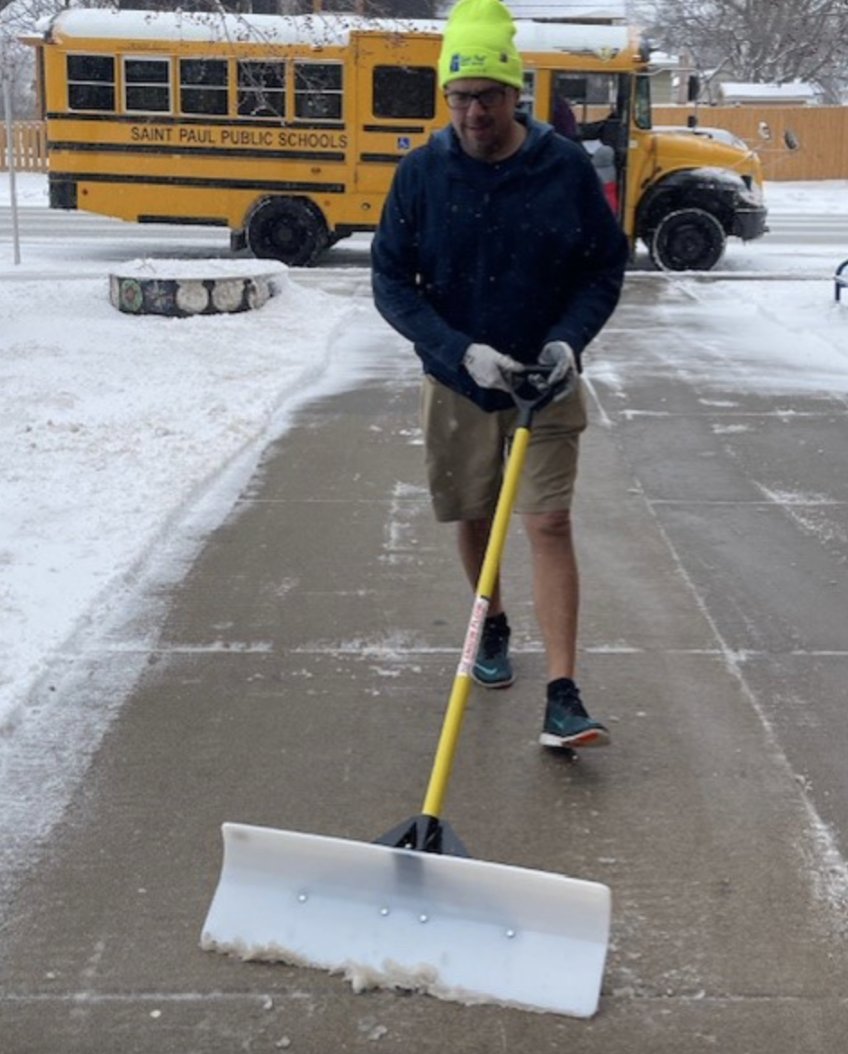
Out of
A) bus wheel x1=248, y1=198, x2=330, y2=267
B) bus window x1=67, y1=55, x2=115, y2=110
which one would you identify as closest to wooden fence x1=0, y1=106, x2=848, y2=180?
bus window x1=67, y1=55, x2=115, y2=110

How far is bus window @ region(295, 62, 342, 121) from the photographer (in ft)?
54.5

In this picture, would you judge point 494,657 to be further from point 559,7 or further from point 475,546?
point 559,7

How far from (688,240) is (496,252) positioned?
1331 centimetres

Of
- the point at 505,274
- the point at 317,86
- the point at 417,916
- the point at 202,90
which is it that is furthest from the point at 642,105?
the point at 417,916

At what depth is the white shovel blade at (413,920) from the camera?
9.84 ft

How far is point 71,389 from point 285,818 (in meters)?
5.94

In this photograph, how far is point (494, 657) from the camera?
4.62 m

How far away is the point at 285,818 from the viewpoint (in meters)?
3.77

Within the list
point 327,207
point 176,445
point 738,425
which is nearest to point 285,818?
point 176,445

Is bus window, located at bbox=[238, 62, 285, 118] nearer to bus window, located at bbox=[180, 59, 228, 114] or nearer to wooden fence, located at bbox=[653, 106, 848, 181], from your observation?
bus window, located at bbox=[180, 59, 228, 114]

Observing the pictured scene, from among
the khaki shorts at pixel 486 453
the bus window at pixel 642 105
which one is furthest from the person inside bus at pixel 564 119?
the khaki shorts at pixel 486 453

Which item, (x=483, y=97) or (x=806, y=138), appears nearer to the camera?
(x=483, y=97)

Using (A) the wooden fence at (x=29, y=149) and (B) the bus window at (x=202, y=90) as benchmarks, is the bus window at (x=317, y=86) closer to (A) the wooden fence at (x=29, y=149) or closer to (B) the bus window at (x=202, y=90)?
(B) the bus window at (x=202, y=90)

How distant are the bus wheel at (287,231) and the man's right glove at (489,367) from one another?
13.5 metres
